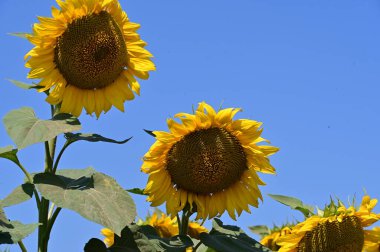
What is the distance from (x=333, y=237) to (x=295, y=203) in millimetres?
311

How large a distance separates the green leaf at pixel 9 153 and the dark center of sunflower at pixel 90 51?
61 centimetres

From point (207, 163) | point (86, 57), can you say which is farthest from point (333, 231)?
point (86, 57)

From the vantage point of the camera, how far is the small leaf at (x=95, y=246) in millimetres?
3270

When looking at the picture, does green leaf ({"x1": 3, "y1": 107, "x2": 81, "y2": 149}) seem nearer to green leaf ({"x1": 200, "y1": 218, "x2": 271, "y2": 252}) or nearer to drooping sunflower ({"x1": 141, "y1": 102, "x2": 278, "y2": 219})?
drooping sunflower ({"x1": 141, "y1": 102, "x2": 278, "y2": 219})

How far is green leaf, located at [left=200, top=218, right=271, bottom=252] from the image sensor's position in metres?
3.30

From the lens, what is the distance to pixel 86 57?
3.76m

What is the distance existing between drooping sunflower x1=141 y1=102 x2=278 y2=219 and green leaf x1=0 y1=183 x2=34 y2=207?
67 centimetres

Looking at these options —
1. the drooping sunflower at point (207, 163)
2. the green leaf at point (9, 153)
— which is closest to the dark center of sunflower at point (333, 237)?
the drooping sunflower at point (207, 163)

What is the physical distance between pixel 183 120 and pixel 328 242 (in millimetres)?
1217

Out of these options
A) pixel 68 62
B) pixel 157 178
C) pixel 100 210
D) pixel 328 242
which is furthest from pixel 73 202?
pixel 328 242

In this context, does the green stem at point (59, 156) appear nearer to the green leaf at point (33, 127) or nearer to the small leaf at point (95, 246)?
the green leaf at point (33, 127)

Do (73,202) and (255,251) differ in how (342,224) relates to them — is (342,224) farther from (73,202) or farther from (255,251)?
(73,202)

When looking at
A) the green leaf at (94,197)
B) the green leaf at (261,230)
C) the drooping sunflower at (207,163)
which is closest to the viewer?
the green leaf at (94,197)

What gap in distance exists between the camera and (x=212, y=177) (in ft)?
12.0
